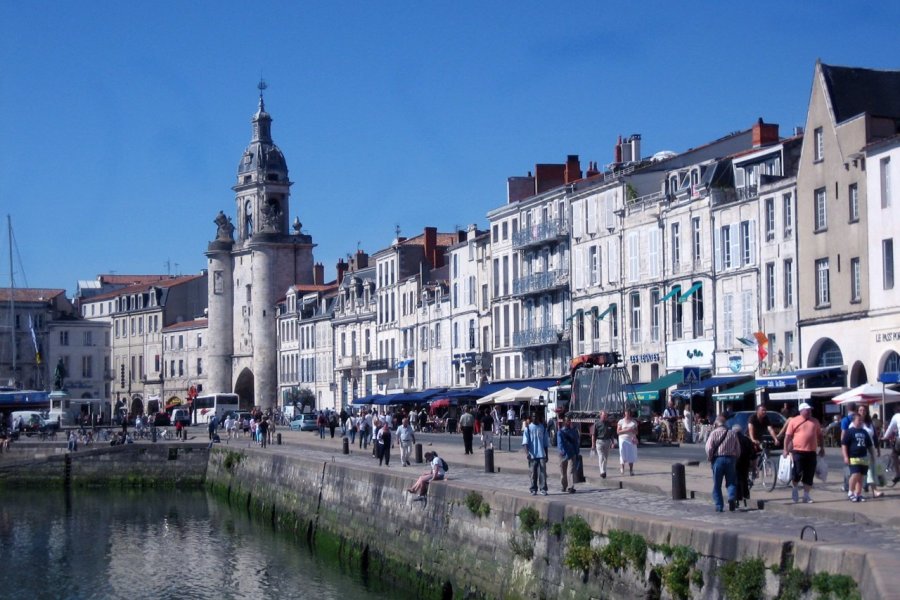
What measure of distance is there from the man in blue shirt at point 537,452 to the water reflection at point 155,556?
14.3ft

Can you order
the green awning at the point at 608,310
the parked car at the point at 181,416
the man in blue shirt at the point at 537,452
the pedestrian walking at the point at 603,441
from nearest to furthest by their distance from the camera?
the man in blue shirt at the point at 537,452, the pedestrian walking at the point at 603,441, the green awning at the point at 608,310, the parked car at the point at 181,416

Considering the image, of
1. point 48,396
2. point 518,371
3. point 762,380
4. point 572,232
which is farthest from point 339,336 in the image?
point 762,380

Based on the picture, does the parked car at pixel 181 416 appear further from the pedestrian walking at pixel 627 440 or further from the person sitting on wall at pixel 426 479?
the pedestrian walking at pixel 627 440

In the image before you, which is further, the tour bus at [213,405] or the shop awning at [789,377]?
the tour bus at [213,405]

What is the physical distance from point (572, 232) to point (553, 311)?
4694 mm

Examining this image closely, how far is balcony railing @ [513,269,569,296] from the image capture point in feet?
225

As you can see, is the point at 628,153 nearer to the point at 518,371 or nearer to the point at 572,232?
the point at 572,232

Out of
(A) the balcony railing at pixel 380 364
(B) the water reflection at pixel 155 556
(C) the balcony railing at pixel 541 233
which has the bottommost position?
(B) the water reflection at pixel 155 556

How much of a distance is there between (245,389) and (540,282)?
5243 centimetres

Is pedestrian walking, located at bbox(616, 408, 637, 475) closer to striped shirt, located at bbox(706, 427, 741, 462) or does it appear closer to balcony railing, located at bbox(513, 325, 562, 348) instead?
striped shirt, located at bbox(706, 427, 741, 462)

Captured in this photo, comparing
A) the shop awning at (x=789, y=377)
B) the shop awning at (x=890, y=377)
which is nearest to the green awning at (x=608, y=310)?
the shop awning at (x=789, y=377)

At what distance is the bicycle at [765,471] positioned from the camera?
83.2 feet

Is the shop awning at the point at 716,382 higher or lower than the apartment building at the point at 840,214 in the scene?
lower

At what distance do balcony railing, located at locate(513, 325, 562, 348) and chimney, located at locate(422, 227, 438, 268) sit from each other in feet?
66.6
